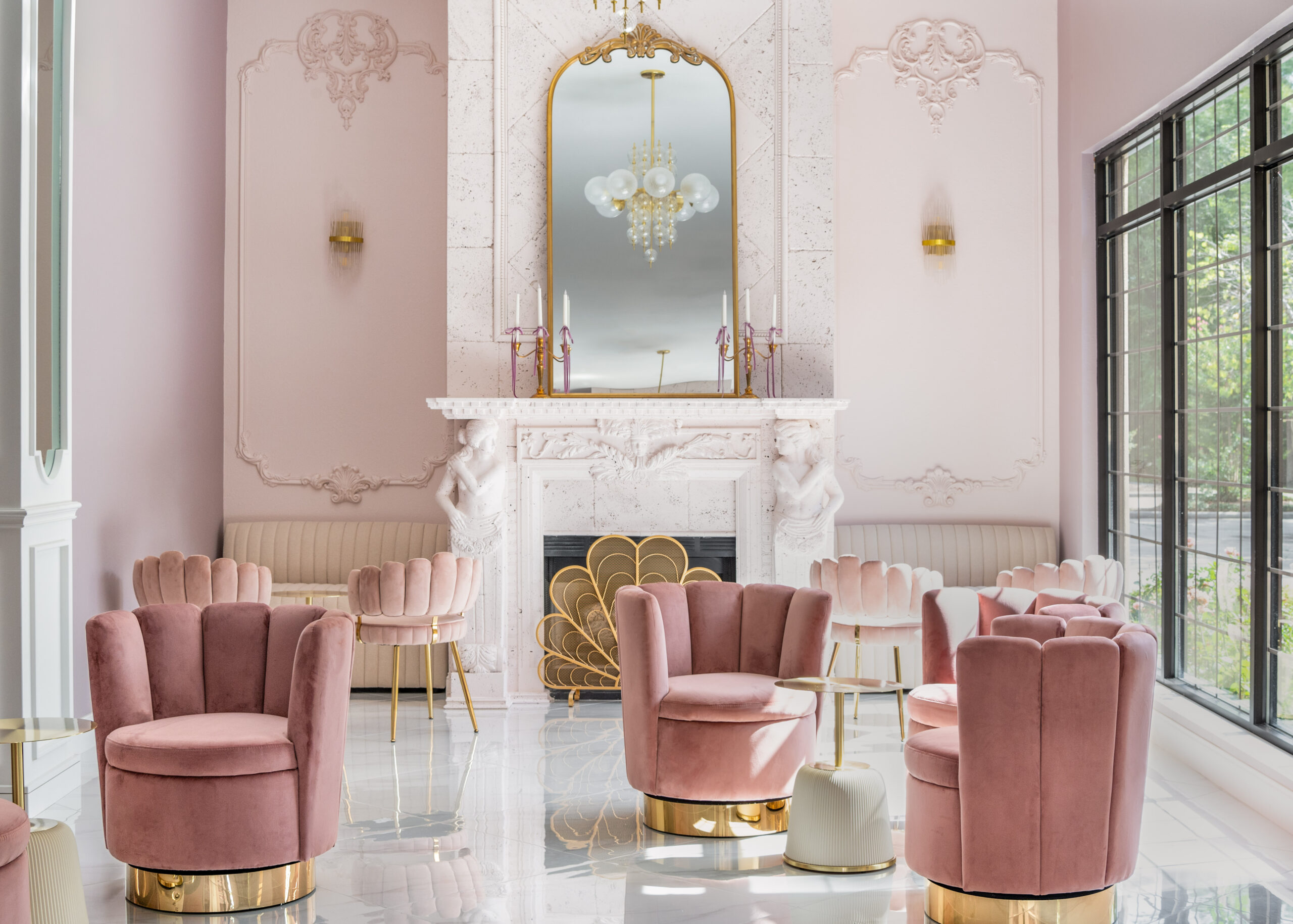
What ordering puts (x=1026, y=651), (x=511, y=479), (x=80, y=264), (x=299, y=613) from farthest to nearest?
(x=511, y=479) < (x=80, y=264) < (x=299, y=613) < (x=1026, y=651)

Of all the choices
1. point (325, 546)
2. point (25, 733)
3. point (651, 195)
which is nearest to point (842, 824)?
point (25, 733)

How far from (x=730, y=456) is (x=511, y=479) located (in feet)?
4.14

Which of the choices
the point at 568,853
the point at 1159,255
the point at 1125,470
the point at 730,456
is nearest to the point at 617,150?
the point at 730,456

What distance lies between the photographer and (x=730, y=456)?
6.39m

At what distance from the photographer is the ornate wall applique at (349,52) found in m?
7.20

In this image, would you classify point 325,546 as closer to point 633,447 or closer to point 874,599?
point 633,447

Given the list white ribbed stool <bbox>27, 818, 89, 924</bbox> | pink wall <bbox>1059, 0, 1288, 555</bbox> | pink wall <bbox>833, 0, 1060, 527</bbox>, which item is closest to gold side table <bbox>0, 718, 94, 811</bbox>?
white ribbed stool <bbox>27, 818, 89, 924</bbox>

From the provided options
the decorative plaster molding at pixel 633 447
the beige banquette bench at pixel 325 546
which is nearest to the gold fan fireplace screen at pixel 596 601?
the decorative plaster molding at pixel 633 447

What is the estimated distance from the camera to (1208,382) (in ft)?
17.4

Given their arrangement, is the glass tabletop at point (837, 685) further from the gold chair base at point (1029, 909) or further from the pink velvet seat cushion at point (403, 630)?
the pink velvet seat cushion at point (403, 630)

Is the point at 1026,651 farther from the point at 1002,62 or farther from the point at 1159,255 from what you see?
the point at 1002,62

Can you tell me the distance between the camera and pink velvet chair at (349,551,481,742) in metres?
5.31

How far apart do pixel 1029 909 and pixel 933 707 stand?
104 cm

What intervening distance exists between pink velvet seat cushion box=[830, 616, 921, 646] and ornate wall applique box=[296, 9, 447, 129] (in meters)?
4.45
